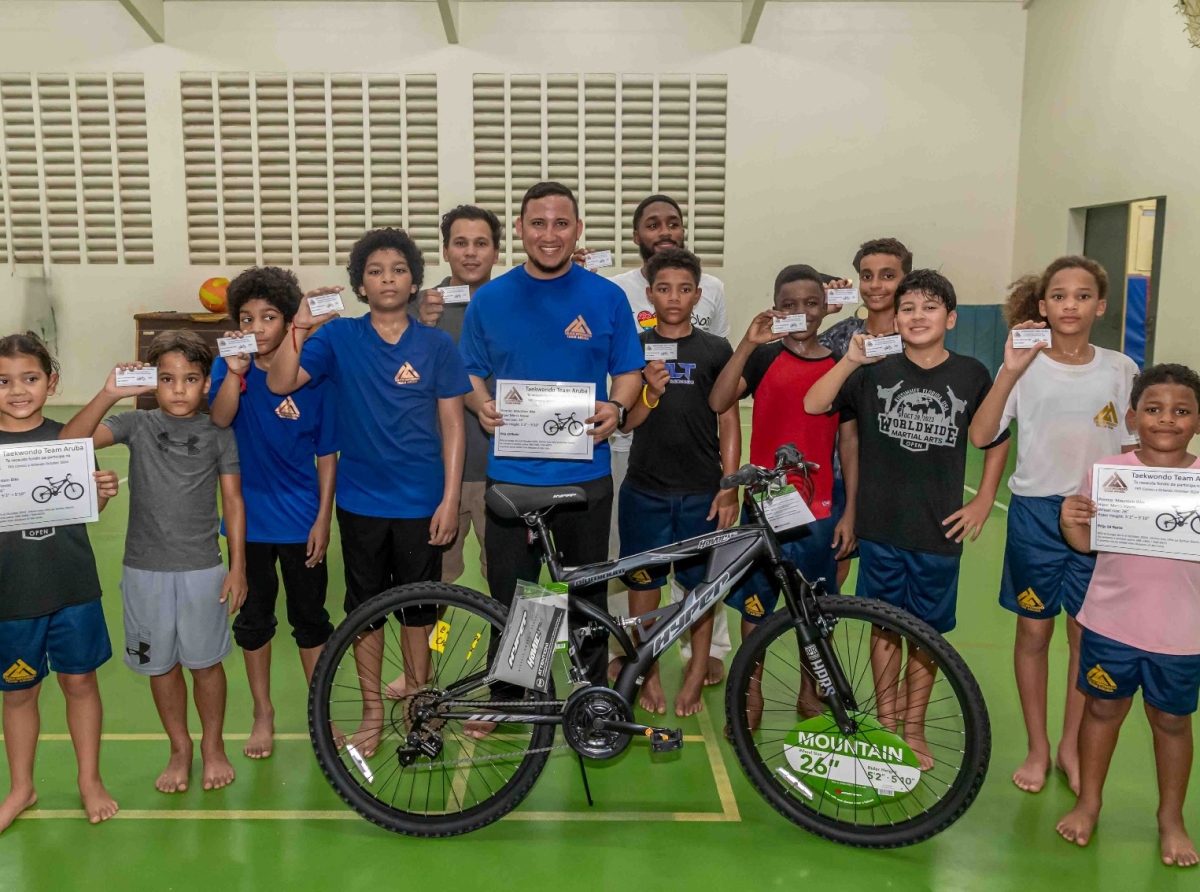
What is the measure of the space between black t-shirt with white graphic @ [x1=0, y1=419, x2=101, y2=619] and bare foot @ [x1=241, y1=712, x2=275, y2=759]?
845mm

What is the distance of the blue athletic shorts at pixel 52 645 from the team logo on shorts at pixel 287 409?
792 mm

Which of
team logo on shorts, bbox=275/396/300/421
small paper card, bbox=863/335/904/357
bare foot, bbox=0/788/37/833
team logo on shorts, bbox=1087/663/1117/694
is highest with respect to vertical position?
small paper card, bbox=863/335/904/357

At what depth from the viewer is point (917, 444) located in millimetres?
2965

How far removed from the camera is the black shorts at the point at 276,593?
3238 millimetres

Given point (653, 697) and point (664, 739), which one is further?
point (653, 697)

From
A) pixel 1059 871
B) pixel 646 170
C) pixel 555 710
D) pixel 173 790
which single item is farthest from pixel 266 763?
pixel 646 170

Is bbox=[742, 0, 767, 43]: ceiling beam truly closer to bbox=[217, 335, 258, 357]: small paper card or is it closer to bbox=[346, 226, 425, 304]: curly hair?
bbox=[346, 226, 425, 304]: curly hair

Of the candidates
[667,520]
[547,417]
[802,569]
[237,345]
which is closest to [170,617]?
[237,345]

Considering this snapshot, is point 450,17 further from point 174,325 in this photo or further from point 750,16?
point 174,325

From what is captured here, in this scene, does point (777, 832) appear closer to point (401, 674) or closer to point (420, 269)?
point (401, 674)

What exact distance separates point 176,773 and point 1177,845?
3.09 m

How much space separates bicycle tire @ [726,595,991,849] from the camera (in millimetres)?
2621

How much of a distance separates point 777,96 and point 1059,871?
10.3m

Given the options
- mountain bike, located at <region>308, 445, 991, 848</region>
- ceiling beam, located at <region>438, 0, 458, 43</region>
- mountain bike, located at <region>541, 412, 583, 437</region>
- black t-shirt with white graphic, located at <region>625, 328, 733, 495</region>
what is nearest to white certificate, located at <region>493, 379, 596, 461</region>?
mountain bike, located at <region>541, 412, 583, 437</region>
